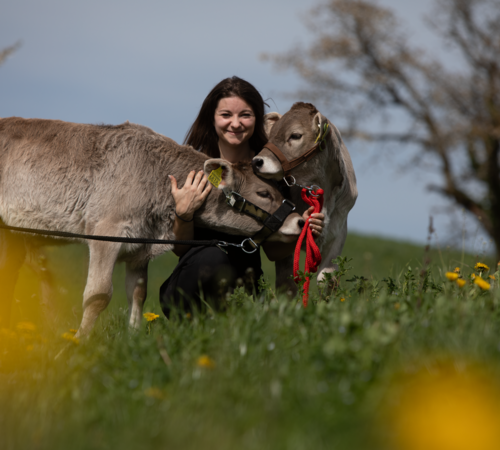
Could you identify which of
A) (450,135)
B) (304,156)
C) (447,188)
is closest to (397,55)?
(450,135)

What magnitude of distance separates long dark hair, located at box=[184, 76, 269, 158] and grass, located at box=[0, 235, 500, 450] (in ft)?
7.46

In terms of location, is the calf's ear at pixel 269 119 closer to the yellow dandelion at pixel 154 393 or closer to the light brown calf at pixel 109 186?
the light brown calf at pixel 109 186

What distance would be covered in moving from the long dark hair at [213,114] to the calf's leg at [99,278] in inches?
61.5

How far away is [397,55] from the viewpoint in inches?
739

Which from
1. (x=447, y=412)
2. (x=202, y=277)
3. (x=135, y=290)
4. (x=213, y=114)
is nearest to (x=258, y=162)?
(x=213, y=114)

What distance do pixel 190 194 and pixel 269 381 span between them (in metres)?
2.34

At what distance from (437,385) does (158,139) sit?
3313 millimetres

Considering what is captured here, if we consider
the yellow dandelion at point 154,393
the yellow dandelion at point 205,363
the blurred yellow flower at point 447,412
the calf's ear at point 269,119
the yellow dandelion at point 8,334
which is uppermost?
the calf's ear at point 269,119

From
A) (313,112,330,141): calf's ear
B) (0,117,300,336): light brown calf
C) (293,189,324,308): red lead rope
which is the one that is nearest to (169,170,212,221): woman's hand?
(0,117,300,336): light brown calf

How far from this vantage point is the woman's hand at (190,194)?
4543 millimetres

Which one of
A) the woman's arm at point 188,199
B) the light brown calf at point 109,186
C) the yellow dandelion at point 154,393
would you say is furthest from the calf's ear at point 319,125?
the yellow dandelion at point 154,393

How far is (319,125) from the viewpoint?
4.65 metres

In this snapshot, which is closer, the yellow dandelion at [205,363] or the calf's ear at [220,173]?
the yellow dandelion at [205,363]

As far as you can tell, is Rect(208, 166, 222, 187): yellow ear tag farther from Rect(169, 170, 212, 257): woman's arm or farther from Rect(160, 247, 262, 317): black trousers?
Rect(160, 247, 262, 317): black trousers
